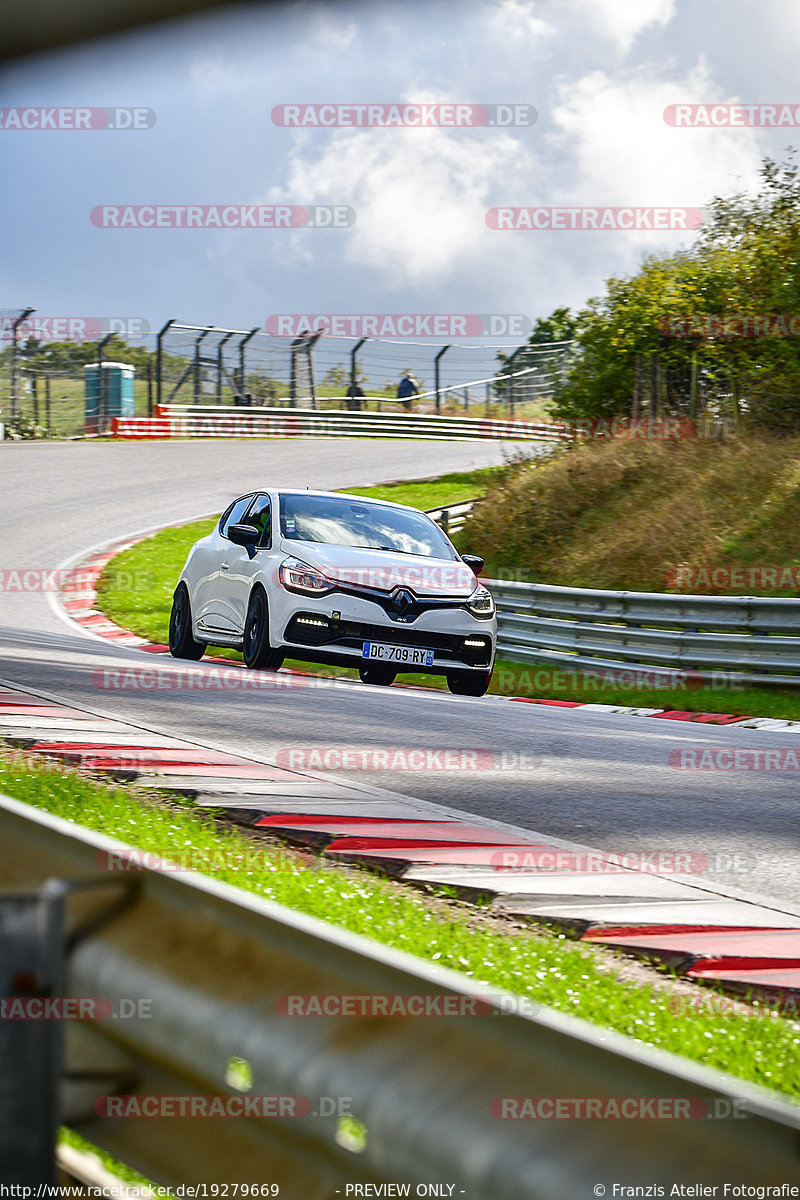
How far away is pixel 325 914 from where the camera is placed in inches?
163

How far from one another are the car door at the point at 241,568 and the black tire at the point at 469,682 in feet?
6.88

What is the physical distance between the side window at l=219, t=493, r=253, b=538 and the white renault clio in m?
0.05

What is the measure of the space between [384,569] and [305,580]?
2.41 feet

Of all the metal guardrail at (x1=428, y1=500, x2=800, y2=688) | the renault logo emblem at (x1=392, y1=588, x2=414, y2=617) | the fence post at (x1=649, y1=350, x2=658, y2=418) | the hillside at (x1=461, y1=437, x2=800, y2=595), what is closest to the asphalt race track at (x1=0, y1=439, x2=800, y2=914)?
the renault logo emblem at (x1=392, y1=588, x2=414, y2=617)

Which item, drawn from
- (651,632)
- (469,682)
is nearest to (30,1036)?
(469,682)

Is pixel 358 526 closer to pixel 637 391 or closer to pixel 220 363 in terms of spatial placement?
pixel 637 391

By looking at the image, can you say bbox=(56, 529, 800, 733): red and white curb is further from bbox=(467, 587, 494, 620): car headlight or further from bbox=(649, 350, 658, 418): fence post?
bbox=(649, 350, 658, 418): fence post

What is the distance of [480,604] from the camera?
38.2 ft

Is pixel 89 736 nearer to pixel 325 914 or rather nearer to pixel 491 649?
pixel 325 914

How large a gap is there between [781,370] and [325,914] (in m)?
18.4

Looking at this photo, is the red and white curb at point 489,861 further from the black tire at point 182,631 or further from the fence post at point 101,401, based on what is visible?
the fence post at point 101,401

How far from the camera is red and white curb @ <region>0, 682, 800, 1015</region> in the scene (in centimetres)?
404

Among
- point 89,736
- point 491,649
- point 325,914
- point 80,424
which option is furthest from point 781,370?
point 80,424

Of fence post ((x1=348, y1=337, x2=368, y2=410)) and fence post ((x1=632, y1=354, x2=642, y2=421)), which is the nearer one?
fence post ((x1=632, y1=354, x2=642, y2=421))
